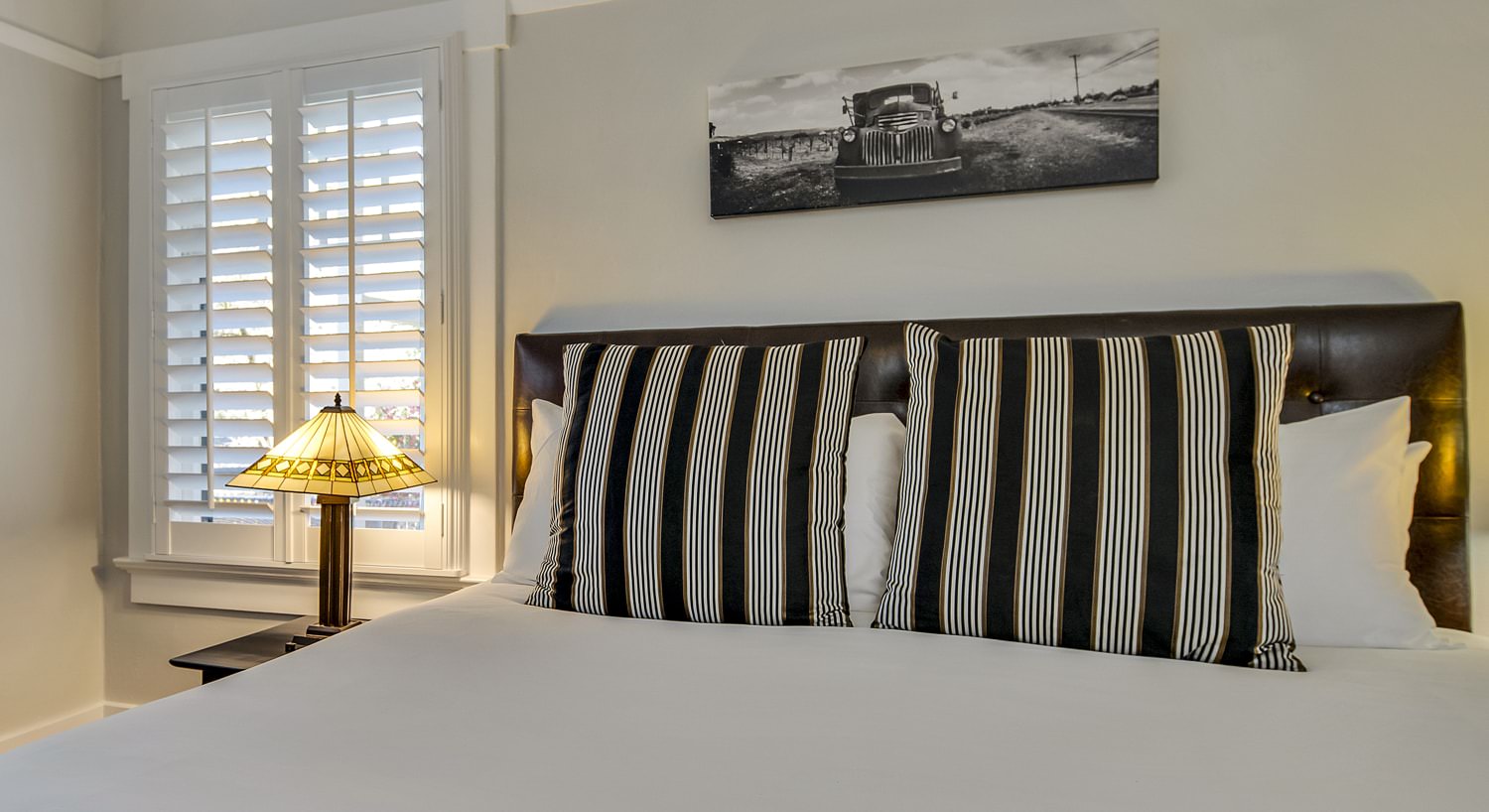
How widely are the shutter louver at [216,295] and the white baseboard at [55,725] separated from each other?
2.21 ft

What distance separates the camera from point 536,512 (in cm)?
187

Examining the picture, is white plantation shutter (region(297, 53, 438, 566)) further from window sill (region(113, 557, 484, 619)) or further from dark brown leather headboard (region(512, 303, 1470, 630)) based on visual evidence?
dark brown leather headboard (region(512, 303, 1470, 630))

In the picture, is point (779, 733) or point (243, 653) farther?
point (243, 653)

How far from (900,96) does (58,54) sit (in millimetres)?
2431

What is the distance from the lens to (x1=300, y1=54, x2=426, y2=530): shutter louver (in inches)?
90.7

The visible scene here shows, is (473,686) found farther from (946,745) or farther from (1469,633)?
(1469,633)

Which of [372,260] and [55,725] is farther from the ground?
[372,260]

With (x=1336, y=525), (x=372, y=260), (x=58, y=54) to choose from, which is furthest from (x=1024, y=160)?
(x=58, y=54)

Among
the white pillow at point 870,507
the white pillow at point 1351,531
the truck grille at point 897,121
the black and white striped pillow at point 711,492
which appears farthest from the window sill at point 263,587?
the white pillow at point 1351,531

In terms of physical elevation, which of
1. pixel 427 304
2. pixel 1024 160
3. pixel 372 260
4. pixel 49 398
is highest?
pixel 1024 160

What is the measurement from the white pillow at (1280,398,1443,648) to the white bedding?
8 centimetres

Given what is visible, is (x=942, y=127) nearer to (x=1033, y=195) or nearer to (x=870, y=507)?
(x=1033, y=195)

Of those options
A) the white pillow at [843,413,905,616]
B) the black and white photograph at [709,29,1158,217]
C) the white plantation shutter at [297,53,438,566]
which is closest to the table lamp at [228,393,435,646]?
the white plantation shutter at [297,53,438,566]

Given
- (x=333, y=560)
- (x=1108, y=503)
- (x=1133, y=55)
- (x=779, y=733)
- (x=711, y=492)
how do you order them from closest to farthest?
(x=779, y=733), (x=1108, y=503), (x=711, y=492), (x=1133, y=55), (x=333, y=560)
